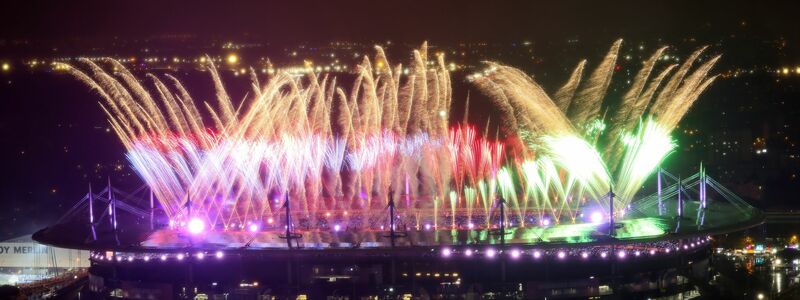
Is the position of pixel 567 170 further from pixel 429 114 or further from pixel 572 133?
pixel 429 114

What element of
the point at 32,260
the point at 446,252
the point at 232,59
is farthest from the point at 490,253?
the point at 232,59

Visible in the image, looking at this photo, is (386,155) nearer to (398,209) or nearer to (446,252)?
(398,209)

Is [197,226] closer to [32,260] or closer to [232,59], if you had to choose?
[32,260]

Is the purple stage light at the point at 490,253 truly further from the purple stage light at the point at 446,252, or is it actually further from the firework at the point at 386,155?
the firework at the point at 386,155

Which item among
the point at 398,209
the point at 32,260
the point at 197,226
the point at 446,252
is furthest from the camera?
the point at 398,209

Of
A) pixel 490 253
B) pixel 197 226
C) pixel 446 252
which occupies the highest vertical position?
pixel 197 226

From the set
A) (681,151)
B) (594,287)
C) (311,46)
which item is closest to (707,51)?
(681,151)

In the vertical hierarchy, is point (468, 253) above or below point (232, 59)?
below

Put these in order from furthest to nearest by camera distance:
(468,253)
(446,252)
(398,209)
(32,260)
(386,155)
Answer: (386,155) < (398,209) < (32,260) < (468,253) < (446,252)

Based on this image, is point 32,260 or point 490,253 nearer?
point 490,253
